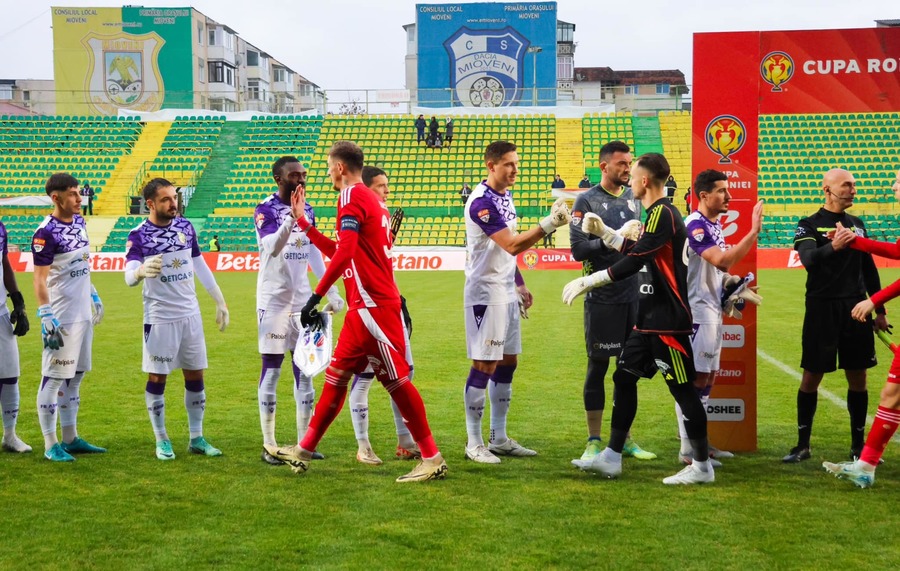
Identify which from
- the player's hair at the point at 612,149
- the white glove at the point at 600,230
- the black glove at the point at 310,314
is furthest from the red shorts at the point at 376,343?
the player's hair at the point at 612,149

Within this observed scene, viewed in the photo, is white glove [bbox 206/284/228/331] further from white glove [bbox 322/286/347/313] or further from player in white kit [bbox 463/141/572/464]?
player in white kit [bbox 463/141/572/464]

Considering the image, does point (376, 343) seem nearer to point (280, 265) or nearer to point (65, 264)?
point (280, 265)

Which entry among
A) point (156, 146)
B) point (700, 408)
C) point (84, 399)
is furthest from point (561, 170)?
point (700, 408)

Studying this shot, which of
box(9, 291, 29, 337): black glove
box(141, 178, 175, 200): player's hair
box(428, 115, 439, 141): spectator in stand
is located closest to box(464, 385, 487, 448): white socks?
box(141, 178, 175, 200): player's hair

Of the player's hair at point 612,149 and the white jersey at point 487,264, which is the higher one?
the player's hair at point 612,149

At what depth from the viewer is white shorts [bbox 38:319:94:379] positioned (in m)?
7.09

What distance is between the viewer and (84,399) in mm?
9602

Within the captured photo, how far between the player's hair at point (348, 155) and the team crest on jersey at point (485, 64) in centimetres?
3968

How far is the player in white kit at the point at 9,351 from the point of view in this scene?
23.2 feet

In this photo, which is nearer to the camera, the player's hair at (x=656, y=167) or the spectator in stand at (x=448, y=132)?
the player's hair at (x=656, y=167)

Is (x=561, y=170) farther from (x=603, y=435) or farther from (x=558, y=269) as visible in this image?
(x=603, y=435)

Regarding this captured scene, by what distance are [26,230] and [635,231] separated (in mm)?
35844

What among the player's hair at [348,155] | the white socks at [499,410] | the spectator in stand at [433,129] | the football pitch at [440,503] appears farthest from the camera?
the spectator in stand at [433,129]

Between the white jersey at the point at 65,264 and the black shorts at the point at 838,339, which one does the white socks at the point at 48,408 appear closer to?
the white jersey at the point at 65,264
